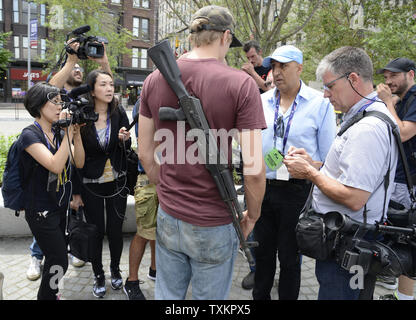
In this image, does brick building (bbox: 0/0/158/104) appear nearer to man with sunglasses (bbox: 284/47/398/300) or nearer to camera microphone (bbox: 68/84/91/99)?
camera microphone (bbox: 68/84/91/99)

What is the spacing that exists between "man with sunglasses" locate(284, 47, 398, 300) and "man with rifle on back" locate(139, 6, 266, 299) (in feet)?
1.45

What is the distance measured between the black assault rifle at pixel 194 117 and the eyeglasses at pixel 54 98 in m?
1.28

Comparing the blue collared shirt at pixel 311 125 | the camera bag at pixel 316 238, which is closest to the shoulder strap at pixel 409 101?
the blue collared shirt at pixel 311 125

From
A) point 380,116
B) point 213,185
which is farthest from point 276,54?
point 213,185

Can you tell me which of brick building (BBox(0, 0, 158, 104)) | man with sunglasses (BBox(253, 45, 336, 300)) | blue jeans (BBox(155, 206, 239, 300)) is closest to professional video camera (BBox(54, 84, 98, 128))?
blue jeans (BBox(155, 206, 239, 300))

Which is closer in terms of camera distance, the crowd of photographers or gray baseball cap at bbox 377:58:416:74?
the crowd of photographers

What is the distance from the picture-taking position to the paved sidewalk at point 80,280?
10.6 feet

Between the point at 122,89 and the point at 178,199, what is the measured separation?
140 ft

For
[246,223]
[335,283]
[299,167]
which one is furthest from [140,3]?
[335,283]

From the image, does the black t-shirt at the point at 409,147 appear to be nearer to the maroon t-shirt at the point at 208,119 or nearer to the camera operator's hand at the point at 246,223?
the camera operator's hand at the point at 246,223

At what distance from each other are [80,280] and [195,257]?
2283mm

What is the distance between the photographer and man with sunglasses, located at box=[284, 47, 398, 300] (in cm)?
175

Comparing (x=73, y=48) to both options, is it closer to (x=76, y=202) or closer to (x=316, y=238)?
(x=76, y=202)

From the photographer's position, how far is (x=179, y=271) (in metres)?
1.90
